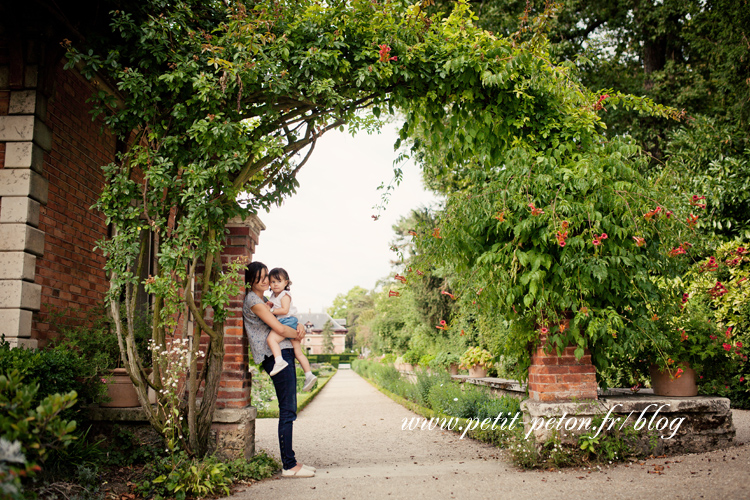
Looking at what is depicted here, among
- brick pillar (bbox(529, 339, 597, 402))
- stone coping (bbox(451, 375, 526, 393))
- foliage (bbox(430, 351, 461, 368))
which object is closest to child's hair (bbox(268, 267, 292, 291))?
brick pillar (bbox(529, 339, 597, 402))

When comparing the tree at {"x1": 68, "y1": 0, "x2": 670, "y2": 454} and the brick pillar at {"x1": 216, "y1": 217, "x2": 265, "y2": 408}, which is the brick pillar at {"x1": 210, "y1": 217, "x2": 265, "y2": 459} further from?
the tree at {"x1": 68, "y1": 0, "x2": 670, "y2": 454}

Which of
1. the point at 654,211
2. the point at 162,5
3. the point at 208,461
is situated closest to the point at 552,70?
the point at 654,211

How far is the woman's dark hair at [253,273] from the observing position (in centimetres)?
471

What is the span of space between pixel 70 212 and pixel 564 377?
5.46 metres

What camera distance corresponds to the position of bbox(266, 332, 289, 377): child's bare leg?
447 centimetres

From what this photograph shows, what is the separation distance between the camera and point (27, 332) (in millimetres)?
4402

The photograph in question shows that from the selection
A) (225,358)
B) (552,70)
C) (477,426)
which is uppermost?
(552,70)

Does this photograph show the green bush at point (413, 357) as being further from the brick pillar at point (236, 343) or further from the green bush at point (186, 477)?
the green bush at point (186, 477)

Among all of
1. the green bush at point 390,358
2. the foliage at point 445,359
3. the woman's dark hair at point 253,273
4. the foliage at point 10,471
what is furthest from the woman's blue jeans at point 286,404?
the green bush at point 390,358

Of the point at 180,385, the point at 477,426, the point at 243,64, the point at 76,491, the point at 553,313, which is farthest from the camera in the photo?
the point at 477,426

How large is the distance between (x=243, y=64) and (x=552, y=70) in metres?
2.95

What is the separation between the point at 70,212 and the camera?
17.0 ft

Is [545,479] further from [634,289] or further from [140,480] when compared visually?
[140,480]

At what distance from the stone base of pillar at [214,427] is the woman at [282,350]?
0.44 m
